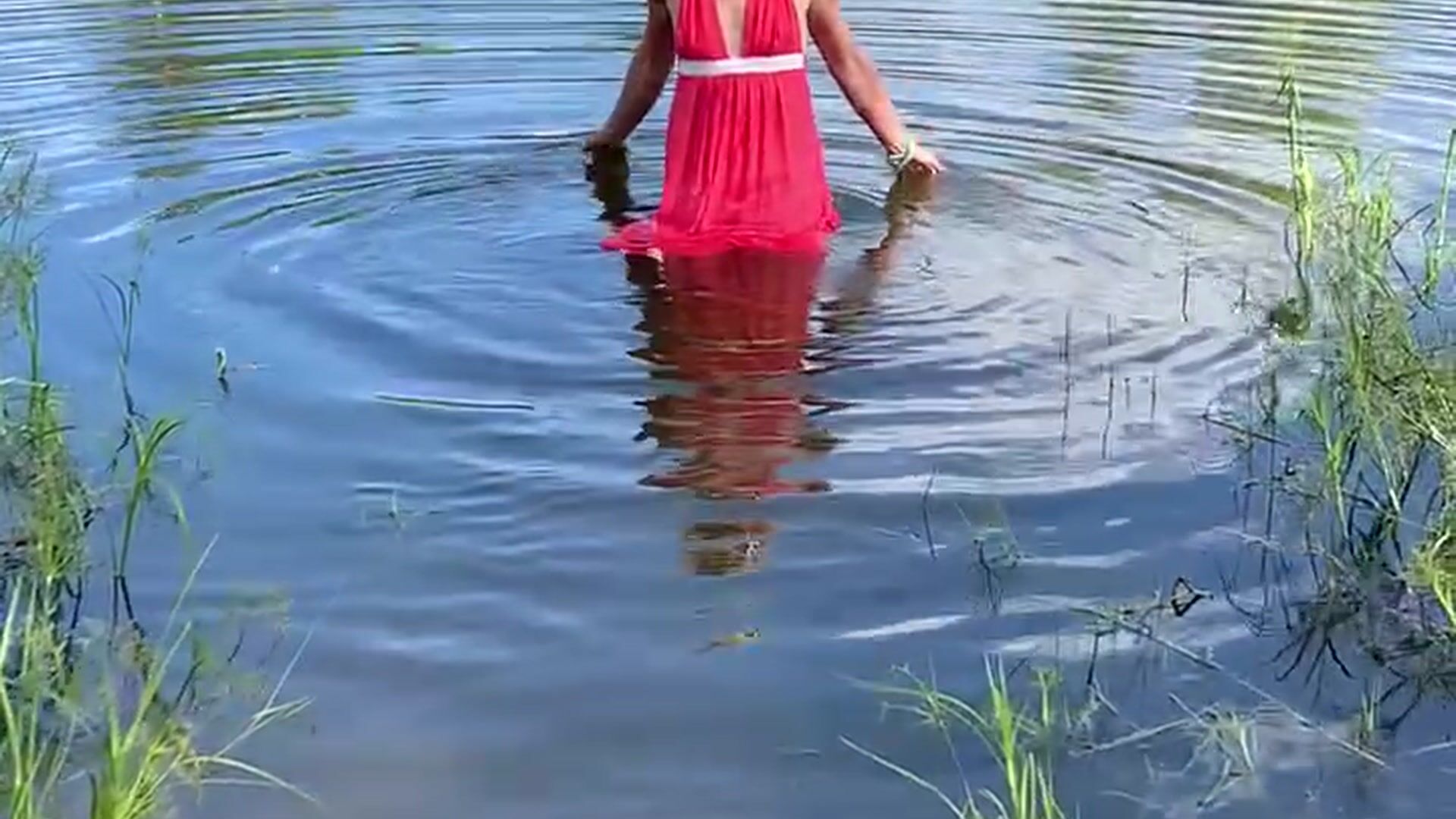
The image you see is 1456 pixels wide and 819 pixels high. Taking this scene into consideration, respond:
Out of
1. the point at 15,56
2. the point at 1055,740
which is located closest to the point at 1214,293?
the point at 1055,740

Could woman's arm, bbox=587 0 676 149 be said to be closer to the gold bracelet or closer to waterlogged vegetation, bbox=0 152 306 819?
the gold bracelet

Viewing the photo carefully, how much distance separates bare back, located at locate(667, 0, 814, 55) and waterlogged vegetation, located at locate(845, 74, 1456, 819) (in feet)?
5.54

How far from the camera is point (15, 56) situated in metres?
9.94

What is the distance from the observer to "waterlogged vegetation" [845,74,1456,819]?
138 inches

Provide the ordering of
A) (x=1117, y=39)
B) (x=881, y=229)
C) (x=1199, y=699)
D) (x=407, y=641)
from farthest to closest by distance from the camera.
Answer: (x=1117, y=39) → (x=881, y=229) → (x=407, y=641) → (x=1199, y=699)

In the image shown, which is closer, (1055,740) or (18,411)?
(1055,740)

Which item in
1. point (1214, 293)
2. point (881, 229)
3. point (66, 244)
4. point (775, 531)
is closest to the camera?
point (775, 531)

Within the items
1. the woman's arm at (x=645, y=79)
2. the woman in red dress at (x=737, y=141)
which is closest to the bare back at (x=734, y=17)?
the woman in red dress at (x=737, y=141)

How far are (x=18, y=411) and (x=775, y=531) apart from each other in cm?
195

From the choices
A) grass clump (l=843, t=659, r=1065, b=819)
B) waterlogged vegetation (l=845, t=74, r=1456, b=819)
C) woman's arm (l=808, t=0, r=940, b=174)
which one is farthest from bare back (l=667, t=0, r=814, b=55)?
grass clump (l=843, t=659, r=1065, b=819)

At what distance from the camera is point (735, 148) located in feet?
21.7

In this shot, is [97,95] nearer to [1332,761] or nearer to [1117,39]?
[1117,39]

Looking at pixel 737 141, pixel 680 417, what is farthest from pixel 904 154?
pixel 680 417

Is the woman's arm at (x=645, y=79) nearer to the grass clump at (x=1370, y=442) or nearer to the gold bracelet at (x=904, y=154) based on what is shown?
the gold bracelet at (x=904, y=154)
